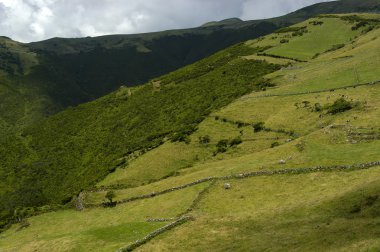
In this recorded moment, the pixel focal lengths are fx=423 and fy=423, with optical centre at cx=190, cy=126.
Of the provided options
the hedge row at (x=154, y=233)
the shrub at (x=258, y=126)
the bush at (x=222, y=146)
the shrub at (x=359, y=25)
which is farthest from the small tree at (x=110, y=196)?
the shrub at (x=359, y=25)

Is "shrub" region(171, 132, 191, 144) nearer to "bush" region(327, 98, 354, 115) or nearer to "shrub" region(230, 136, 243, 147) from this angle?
"shrub" region(230, 136, 243, 147)

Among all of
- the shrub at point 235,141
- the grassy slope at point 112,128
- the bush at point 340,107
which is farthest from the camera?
the grassy slope at point 112,128

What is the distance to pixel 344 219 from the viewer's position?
1313 inches

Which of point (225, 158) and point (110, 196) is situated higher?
point (225, 158)

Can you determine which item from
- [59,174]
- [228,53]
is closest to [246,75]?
[228,53]

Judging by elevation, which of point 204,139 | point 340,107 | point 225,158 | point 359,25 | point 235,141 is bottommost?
point 225,158

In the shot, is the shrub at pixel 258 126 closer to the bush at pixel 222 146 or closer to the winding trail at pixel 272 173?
the bush at pixel 222 146

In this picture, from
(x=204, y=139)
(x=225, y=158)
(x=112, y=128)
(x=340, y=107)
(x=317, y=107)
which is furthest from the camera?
(x=112, y=128)

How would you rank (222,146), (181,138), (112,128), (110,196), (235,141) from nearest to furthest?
(110,196)
(235,141)
(222,146)
(181,138)
(112,128)

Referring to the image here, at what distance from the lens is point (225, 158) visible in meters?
75.4

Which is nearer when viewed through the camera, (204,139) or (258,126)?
(258,126)

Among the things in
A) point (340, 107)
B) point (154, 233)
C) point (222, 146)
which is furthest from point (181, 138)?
point (154, 233)

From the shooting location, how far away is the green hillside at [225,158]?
37.9m

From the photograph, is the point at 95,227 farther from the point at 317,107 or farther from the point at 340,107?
the point at 317,107
